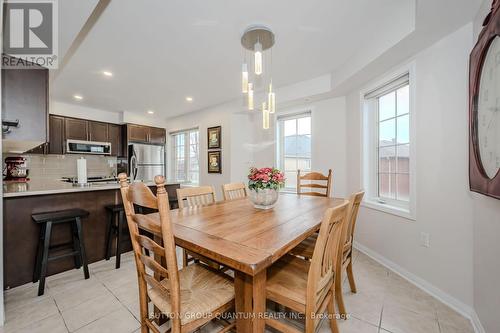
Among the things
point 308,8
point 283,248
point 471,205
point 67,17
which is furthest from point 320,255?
point 67,17

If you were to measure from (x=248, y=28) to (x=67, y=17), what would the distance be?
1414 millimetres

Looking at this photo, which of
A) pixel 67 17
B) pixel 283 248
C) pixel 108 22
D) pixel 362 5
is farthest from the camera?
pixel 108 22

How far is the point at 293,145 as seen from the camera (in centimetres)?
384

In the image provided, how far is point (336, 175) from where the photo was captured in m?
3.26

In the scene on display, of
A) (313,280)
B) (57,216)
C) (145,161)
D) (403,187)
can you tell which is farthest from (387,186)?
(145,161)

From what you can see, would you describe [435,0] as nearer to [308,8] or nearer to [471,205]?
[308,8]

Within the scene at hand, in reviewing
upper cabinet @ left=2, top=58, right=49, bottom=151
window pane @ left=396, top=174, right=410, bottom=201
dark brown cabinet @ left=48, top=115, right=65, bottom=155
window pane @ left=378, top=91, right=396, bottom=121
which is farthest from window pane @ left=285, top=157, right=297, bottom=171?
dark brown cabinet @ left=48, top=115, right=65, bottom=155

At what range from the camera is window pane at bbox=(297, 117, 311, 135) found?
363 cm

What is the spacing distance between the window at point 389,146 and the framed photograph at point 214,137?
264 centimetres

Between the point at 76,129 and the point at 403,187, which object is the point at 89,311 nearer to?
the point at 403,187

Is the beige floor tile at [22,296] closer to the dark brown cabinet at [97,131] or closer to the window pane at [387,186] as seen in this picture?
the dark brown cabinet at [97,131]

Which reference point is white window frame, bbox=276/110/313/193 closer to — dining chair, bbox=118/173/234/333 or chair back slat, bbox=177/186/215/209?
chair back slat, bbox=177/186/215/209

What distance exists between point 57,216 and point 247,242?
2.10 meters

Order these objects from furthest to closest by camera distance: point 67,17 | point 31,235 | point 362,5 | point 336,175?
point 336,175, point 31,235, point 362,5, point 67,17
